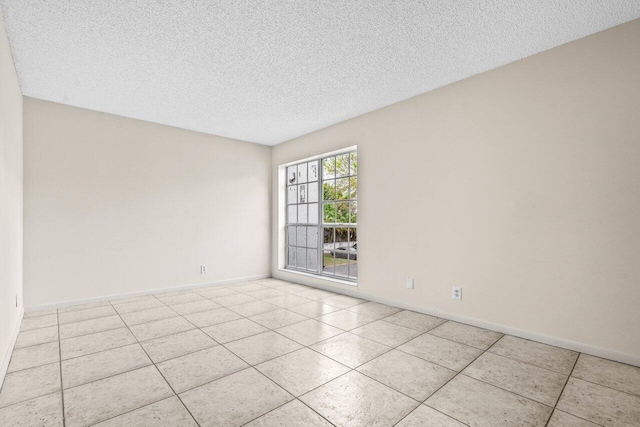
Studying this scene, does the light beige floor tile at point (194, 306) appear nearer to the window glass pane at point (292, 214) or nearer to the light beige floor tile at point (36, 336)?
the light beige floor tile at point (36, 336)

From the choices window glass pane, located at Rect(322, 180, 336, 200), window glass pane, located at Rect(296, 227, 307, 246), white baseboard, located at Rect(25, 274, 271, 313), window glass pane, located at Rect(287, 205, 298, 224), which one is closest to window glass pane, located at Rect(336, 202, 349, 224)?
window glass pane, located at Rect(322, 180, 336, 200)

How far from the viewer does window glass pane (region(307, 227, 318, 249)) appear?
534 cm

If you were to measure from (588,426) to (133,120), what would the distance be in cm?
552

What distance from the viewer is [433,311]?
137 inches

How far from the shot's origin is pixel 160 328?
3115mm

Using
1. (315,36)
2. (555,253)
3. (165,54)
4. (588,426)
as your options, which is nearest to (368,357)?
(588,426)

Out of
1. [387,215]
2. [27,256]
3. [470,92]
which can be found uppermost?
[470,92]

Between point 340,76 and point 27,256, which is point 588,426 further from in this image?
point 27,256

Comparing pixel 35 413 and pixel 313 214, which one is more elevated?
pixel 313 214

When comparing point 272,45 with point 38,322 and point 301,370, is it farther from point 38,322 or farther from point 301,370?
point 38,322

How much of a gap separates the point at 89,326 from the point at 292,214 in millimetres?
3488

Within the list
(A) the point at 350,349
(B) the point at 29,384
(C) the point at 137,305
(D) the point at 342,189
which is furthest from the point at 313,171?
(B) the point at 29,384

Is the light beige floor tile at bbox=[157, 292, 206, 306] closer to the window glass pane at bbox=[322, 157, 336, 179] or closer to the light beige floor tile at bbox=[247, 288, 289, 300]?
the light beige floor tile at bbox=[247, 288, 289, 300]

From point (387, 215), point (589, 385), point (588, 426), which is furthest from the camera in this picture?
point (387, 215)
